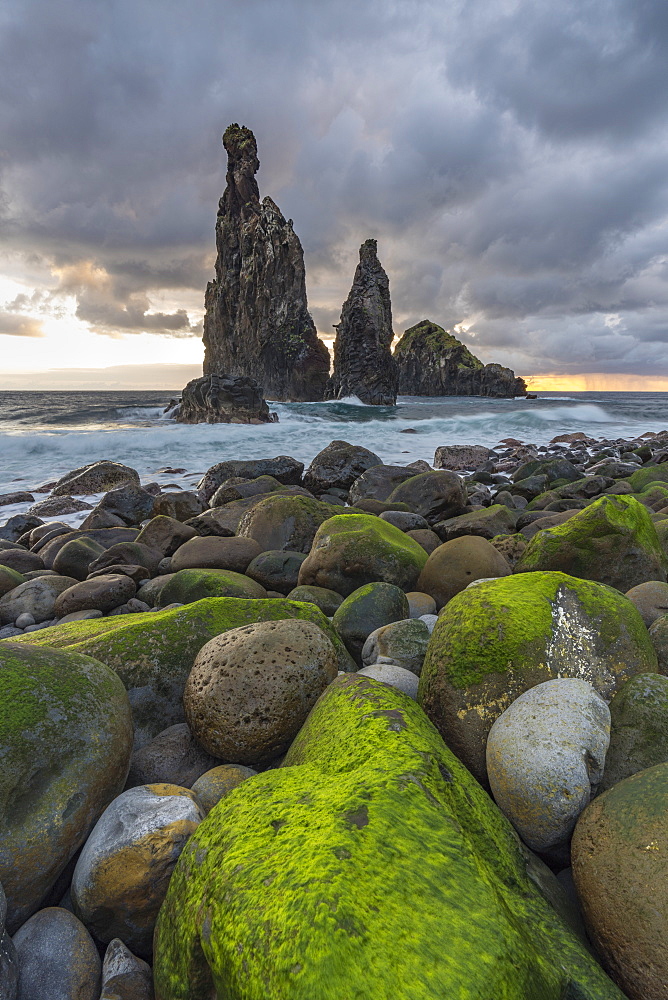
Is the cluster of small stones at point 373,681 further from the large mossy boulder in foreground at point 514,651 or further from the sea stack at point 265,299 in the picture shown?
the sea stack at point 265,299

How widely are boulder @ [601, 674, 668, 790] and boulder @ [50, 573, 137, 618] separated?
3934 mm

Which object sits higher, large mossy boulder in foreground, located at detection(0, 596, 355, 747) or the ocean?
large mossy boulder in foreground, located at detection(0, 596, 355, 747)

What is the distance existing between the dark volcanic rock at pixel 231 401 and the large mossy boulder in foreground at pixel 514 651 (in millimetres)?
27344

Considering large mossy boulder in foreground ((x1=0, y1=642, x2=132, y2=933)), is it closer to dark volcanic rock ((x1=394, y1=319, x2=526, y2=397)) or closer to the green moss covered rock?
the green moss covered rock

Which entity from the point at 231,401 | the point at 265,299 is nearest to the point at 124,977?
the point at 231,401

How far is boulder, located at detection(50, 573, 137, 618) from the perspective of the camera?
425 centimetres

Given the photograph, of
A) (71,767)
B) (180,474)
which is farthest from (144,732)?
(180,474)

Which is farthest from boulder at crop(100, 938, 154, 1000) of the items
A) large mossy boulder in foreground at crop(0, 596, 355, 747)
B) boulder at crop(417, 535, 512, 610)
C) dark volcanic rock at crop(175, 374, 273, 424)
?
dark volcanic rock at crop(175, 374, 273, 424)

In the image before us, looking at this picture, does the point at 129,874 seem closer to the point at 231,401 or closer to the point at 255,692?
the point at 255,692

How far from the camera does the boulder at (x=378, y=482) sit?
8938 mm

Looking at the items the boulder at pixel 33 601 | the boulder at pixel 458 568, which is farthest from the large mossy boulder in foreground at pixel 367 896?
the boulder at pixel 33 601

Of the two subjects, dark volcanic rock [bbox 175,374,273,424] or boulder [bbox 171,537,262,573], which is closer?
boulder [bbox 171,537,262,573]

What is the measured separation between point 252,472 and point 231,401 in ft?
65.5

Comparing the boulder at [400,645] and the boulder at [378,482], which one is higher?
the boulder at [400,645]
